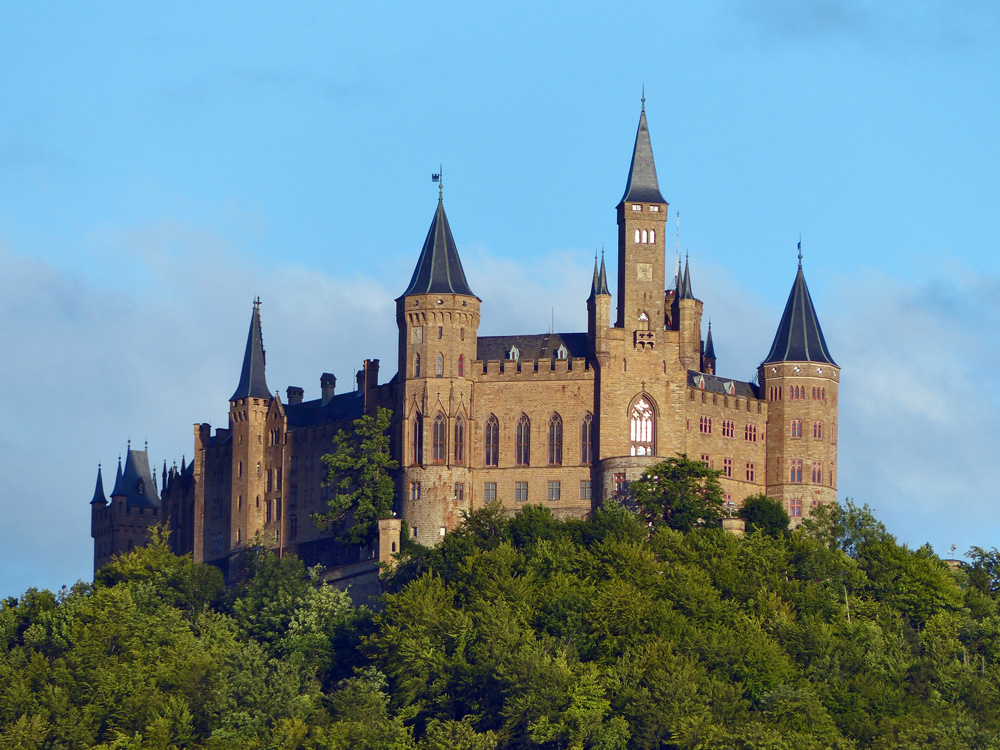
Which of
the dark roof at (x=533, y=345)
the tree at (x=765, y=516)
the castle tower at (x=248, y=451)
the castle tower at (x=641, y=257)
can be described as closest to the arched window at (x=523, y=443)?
the dark roof at (x=533, y=345)

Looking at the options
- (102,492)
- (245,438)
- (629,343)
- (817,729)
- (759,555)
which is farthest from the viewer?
(102,492)

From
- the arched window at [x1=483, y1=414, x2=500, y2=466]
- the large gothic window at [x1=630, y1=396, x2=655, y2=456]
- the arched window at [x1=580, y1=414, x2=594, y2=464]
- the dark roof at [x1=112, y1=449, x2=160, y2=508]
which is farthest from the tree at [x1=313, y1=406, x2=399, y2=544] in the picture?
the dark roof at [x1=112, y1=449, x2=160, y2=508]

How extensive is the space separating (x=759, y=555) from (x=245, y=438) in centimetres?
2926

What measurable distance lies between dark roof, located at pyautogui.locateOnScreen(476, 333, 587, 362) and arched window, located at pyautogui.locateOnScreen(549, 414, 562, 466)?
3.00m

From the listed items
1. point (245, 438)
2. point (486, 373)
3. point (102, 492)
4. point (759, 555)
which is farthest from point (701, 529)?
point (102, 492)

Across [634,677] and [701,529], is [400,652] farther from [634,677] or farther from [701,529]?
[701,529]

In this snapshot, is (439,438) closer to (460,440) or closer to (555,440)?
(460,440)

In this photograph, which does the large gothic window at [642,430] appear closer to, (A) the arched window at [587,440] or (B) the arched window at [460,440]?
(A) the arched window at [587,440]

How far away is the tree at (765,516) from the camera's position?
11456cm

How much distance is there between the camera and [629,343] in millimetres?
117000

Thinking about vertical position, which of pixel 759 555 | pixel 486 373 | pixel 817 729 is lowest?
pixel 817 729

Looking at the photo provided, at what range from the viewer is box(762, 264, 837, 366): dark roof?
122m

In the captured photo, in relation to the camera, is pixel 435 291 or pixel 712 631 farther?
pixel 435 291

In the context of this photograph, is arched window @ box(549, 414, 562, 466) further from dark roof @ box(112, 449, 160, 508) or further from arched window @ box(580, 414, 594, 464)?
dark roof @ box(112, 449, 160, 508)
